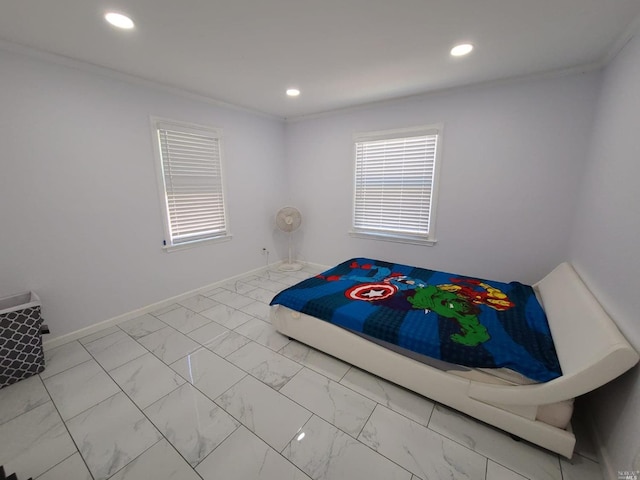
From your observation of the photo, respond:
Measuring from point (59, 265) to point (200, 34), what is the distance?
7.64ft

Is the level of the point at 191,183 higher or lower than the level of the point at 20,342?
higher

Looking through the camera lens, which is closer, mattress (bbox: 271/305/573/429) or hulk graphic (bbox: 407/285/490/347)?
mattress (bbox: 271/305/573/429)

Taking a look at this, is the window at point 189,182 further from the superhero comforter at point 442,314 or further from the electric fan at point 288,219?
the superhero comforter at point 442,314

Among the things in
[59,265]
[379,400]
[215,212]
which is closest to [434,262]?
[379,400]

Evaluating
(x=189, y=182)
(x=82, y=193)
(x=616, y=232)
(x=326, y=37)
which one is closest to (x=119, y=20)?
(x=326, y=37)

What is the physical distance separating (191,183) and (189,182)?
0.03 metres

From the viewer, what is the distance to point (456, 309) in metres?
2.07

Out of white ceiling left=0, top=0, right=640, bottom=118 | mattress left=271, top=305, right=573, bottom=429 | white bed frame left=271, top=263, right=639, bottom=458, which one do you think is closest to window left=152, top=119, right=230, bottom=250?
white ceiling left=0, top=0, right=640, bottom=118

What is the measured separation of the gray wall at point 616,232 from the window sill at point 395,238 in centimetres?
136

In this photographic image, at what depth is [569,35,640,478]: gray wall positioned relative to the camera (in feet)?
4.05

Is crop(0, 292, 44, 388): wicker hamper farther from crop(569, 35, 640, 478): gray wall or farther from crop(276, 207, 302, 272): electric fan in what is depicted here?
crop(569, 35, 640, 478): gray wall

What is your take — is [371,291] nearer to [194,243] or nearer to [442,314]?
[442,314]

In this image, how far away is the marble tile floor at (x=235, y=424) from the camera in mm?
1327

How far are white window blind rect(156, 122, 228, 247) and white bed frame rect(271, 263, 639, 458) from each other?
2.12 m
